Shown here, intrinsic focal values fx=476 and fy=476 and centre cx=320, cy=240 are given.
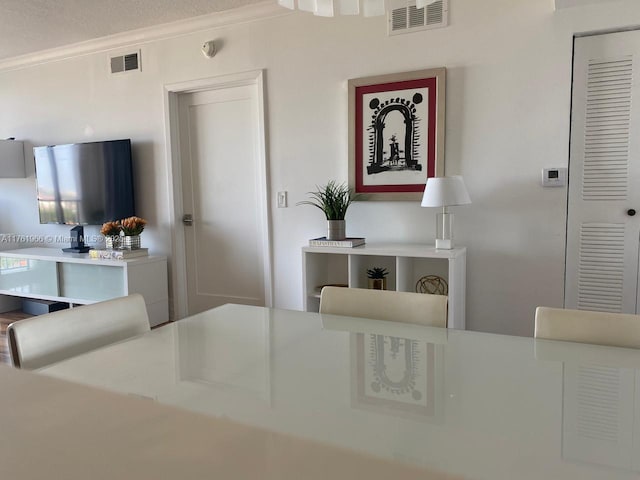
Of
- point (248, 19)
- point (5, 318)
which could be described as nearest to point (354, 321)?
point (248, 19)

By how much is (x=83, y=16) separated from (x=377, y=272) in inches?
111

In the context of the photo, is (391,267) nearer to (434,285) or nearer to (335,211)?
(434,285)

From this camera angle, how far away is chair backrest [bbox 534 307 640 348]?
1311 mm

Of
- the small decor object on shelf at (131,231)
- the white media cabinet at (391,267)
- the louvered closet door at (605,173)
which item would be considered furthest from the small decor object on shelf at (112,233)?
the louvered closet door at (605,173)

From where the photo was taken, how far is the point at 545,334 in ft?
4.52

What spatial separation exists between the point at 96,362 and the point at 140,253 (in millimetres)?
2788

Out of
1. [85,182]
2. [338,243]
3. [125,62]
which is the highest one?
[125,62]

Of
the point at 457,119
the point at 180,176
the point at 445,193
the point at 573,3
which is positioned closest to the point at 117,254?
the point at 180,176

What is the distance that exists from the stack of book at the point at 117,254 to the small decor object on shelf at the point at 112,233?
2.9 inches

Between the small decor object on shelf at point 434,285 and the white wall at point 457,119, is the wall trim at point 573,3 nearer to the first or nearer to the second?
the white wall at point 457,119

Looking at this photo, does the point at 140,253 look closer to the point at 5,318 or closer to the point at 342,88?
the point at 5,318

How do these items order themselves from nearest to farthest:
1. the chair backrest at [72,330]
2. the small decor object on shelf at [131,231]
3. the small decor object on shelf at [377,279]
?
the chair backrest at [72,330], the small decor object on shelf at [377,279], the small decor object on shelf at [131,231]

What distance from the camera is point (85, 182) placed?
13.6 feet

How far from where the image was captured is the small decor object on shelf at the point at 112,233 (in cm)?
381
